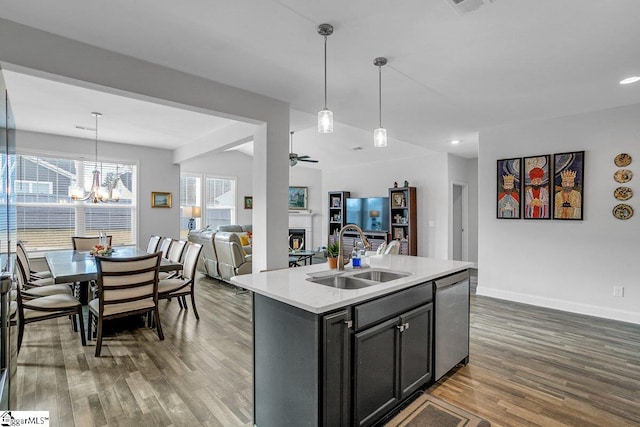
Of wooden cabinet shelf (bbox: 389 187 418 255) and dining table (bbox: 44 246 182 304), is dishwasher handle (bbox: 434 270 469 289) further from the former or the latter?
wooden cabinet shelf (bbox: 389 187 418 255)

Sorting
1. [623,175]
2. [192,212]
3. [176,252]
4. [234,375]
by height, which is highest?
[623,175]

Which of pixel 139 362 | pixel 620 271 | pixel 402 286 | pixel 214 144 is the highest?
pixel 214 144

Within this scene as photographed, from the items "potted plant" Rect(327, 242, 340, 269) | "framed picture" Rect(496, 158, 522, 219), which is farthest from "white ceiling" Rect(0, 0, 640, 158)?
"potted plant" Rect(327, 242, 340, 269)

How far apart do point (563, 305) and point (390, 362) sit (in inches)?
143

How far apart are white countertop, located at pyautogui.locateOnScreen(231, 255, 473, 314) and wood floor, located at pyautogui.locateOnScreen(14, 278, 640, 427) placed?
2.85ft

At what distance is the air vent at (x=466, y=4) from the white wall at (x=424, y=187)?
527 centimetres

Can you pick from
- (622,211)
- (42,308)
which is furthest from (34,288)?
Result: (622,211)

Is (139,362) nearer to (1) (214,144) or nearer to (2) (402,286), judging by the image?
(2) (402,286)

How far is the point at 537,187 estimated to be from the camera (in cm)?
443

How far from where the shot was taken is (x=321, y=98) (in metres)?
3.69

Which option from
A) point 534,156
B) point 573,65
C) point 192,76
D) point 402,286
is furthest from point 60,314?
point 534,156

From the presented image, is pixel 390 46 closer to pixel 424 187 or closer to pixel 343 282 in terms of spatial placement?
pixel 343 282

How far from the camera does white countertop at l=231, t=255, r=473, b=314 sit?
166cm

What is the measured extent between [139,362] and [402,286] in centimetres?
237
